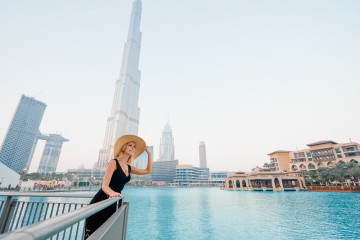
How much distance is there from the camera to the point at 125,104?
16700 cm

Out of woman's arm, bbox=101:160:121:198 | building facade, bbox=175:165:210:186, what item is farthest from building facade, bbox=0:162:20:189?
building facade, bbox=175:165:210:186

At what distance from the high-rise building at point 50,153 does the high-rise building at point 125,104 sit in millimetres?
87990

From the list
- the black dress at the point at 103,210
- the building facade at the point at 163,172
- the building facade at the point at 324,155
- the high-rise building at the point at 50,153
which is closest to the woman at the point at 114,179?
the black dress at the point at 103,210

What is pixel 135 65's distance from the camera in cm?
19100

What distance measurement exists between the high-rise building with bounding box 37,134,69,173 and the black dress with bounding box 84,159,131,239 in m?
239

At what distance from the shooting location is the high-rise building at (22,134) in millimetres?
110562

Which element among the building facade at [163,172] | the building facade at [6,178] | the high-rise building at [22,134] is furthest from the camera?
the building facade at [163,172]

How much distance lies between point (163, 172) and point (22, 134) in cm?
10148

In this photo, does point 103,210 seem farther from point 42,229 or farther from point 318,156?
point 318,156

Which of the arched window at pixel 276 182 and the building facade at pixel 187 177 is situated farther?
the building facade at pixel 187 177

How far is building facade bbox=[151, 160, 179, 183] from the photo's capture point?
123000mm

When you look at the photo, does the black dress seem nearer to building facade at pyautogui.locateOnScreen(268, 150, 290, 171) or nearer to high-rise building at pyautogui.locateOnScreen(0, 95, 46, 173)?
building facade at pyautogui.locateOnScreen(268, 150, 290, 171)

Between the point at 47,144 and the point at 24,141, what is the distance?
90.3 metres

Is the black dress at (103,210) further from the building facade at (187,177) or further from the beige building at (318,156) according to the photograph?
the building facade at (187,177)
